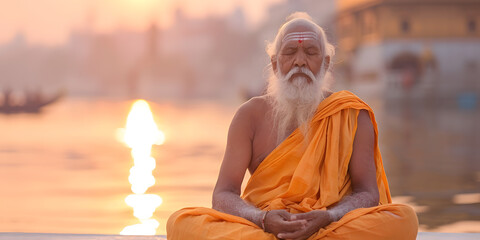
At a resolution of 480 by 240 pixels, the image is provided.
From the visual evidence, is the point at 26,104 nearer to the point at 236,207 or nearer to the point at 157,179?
the point at 157,179

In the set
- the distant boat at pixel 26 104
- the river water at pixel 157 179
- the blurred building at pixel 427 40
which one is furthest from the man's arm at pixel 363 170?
the blurred building at pixel 427 40

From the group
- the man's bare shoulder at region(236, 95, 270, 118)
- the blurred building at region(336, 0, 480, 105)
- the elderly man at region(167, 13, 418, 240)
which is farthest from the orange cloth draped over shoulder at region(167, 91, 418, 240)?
the blurred building at region(336, 0, 480, 105)

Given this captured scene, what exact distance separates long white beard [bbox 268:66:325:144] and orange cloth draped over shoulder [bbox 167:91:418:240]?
0.03 meters

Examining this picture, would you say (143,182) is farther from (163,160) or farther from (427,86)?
(427,86)

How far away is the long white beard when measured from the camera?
69.1 inches

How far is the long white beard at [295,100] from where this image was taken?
1.75 m

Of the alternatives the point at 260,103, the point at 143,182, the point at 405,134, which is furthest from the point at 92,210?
the point at 405,134

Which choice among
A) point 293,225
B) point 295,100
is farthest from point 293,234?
point 295,100

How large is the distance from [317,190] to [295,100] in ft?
0.78

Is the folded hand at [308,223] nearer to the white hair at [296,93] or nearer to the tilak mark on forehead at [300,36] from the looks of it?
the white hair at [296,93]

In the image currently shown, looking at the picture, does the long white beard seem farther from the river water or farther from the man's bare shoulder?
the river water

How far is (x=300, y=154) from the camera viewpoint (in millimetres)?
1753

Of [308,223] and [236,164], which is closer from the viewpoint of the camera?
[308,223]

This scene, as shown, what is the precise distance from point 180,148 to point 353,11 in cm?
2309
